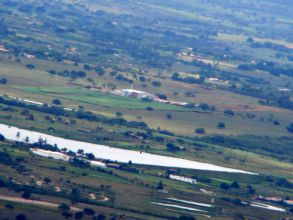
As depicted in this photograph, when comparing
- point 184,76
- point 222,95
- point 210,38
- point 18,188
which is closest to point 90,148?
point 18,188

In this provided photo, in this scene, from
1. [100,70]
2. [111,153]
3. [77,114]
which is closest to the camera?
[111,153]

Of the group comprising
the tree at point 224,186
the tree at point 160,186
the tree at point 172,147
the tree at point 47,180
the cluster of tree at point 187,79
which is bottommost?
the tree at point 47,180

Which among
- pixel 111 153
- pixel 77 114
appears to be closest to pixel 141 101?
pixel 77 114

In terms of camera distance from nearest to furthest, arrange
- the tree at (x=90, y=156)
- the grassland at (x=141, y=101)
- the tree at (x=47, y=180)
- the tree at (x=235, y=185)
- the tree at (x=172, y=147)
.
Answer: the tree at (x=47, y=180), the grassland at (x=141, y=101), the tree at (x=235, y=185), the tree at (x=90, y=156), the tree at (x=172, y=147)

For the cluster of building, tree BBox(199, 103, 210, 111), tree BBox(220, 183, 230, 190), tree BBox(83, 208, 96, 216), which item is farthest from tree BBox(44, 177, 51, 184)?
the cluster of building

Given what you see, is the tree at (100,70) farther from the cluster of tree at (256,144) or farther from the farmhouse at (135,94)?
the cluster of tree at (256,144)

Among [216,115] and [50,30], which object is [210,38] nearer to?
[50,30]

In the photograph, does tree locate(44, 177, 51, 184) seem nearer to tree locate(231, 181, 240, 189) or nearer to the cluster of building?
tree locate(231, 181, 240, 189)

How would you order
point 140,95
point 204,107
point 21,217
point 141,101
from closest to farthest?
point 21,217, point 141,101, point 204,107, point 140,95

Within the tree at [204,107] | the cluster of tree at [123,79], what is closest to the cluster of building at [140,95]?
the tree at [204,107]

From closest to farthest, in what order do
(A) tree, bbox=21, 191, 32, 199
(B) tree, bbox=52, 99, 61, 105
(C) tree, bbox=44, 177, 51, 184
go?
(A) tree, bbox=21, 191, 32, 199, (C) tree, bbox=44, 177, 51, 184, (B) tree, bbox=52, 99, 61, 105

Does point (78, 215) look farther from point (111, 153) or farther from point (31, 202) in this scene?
point (111, 153)
